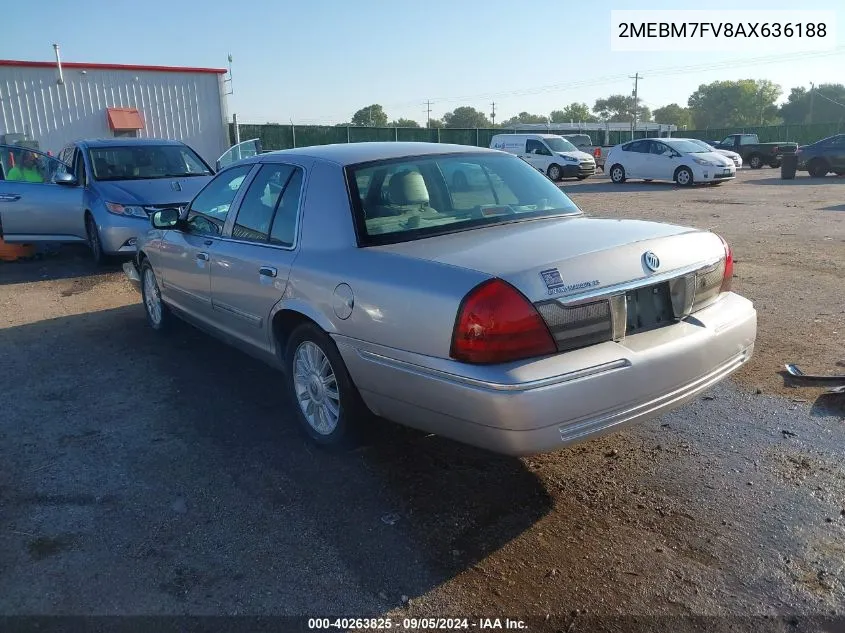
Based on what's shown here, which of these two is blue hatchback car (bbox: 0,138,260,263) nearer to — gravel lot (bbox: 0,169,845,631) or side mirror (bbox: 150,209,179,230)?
side mirror (bbox: 150,209,179,230)

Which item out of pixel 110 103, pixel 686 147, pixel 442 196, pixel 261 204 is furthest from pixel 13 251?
pixel 686 147

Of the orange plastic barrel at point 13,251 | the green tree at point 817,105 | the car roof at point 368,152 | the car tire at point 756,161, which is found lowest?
the orange plastic barrel at point 13,251

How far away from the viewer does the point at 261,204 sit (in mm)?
4461

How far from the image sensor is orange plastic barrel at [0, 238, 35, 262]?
1056 cm

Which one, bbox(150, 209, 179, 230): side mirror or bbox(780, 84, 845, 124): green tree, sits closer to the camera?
bbox(150, 209, 179, 230): side mirror

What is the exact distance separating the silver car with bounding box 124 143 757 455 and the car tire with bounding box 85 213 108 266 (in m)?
5.33

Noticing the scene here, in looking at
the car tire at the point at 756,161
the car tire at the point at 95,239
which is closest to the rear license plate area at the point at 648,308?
the car tire at the point at 95,239

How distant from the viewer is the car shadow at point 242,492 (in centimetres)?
290

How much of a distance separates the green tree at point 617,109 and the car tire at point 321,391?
111 metres

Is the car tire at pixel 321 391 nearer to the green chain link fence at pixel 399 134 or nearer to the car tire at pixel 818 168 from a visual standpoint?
the green chain link fence at pixel 399 134

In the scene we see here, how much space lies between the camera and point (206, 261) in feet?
16.1

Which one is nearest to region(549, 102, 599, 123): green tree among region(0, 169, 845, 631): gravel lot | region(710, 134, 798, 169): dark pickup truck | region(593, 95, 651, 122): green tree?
region(593, 95, 651, 122): green tree

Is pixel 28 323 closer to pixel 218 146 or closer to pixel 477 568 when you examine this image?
pixel 477 568

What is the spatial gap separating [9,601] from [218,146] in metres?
22.6
